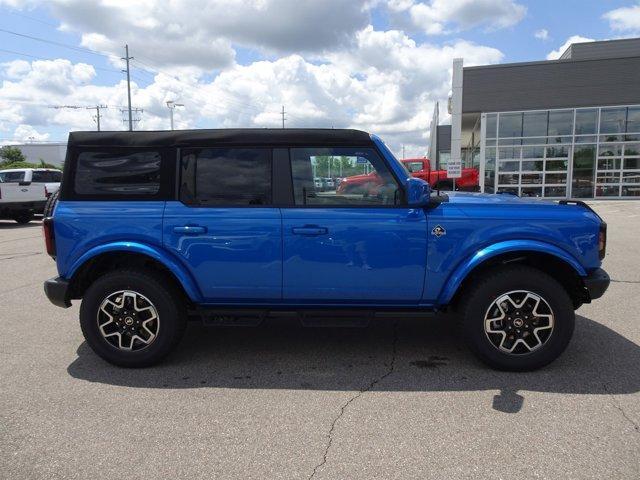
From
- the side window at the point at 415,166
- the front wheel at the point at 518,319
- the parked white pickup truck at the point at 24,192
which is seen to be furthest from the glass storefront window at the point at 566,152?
the front wheel at the point at 518,319

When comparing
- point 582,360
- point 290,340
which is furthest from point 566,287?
point 290,340

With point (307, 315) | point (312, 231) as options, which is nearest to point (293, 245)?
point (312, 231)

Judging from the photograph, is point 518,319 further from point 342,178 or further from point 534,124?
point 534,124

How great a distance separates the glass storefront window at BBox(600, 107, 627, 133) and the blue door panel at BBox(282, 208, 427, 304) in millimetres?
22931

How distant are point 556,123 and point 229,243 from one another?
75.3 ft

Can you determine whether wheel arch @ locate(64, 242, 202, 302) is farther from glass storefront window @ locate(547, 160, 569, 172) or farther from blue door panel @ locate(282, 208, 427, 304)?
glass storefront window @ locate(547, 160, 569, 172)

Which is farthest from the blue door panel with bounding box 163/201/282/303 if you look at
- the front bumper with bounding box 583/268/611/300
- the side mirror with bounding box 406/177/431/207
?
the front bumper with bounding box 583/268/611/300

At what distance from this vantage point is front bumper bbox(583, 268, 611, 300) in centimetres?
365

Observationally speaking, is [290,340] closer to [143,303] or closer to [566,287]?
[143,303]

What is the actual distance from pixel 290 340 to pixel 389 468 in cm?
210

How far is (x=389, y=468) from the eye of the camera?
2.56 meters

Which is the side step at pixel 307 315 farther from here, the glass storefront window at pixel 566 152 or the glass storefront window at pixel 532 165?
the glass storefront window at pixel 532 165

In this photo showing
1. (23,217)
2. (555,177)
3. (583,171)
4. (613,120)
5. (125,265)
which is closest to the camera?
(125,265)

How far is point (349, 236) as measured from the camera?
3674 mm
